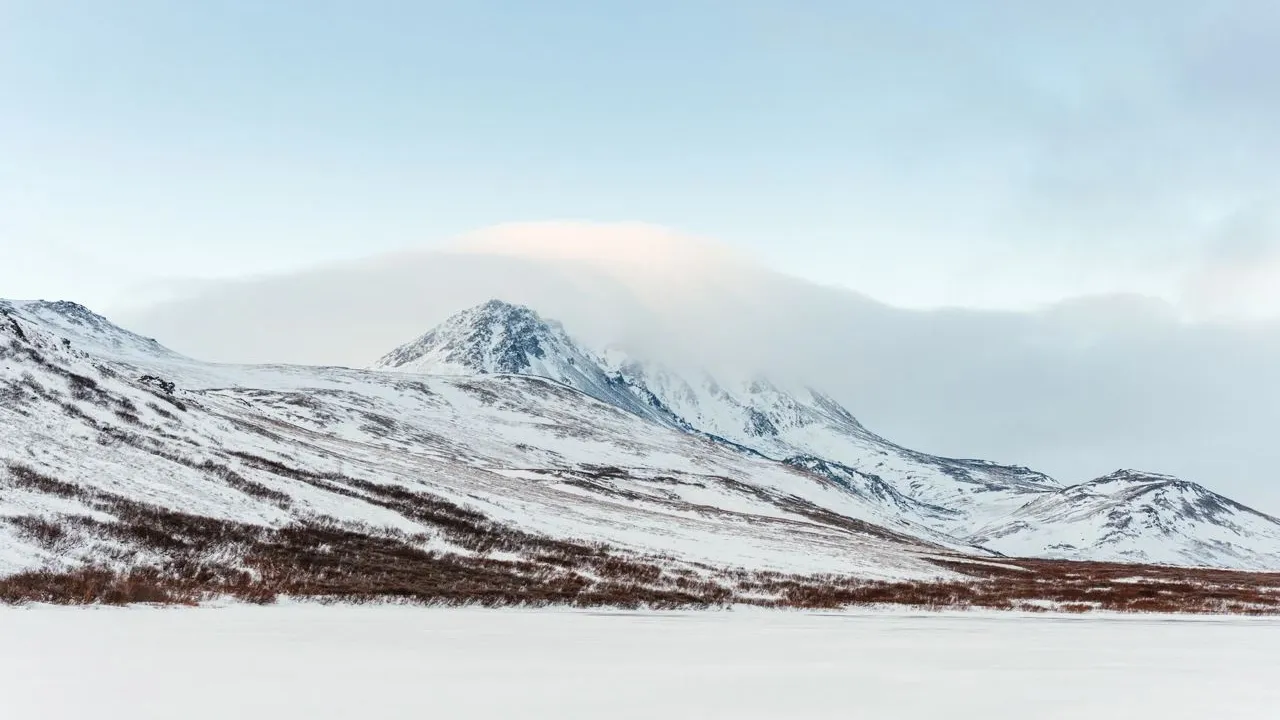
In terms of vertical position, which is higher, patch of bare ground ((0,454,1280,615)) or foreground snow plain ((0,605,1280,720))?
foreground snow plain ((0,605,1280,720))

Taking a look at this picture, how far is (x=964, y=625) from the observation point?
28.8m

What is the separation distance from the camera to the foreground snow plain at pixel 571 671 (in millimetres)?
10250

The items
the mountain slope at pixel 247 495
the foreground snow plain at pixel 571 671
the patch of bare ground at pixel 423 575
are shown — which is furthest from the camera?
the mountain slope at pixel 247 495

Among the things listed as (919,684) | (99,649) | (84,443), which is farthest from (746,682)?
(84,443)

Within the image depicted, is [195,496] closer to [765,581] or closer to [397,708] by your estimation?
[765,581]

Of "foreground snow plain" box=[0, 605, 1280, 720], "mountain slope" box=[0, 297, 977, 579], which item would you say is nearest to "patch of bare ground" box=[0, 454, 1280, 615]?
"mountain slope" box=[0, 297, 977, 579]

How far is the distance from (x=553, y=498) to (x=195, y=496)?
153 feet

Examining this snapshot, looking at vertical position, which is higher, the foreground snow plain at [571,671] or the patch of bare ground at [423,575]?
the foreground snow plain at [571,671]

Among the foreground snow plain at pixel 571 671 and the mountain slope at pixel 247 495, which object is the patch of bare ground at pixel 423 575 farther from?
the foreground snow plain at pixel 571 671

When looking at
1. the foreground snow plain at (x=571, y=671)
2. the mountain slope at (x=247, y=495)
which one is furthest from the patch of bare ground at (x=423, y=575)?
the foreground snow plain at (x=571, y=671)

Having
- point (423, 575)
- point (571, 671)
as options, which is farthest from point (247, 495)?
point (571, 671)

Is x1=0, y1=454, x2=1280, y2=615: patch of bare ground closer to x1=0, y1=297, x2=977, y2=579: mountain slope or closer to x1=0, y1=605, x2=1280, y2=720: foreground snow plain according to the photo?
x1=0, y1=297, x2=977, y2=579: mountain slope

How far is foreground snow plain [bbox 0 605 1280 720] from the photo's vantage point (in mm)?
10250

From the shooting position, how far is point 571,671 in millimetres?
13336
